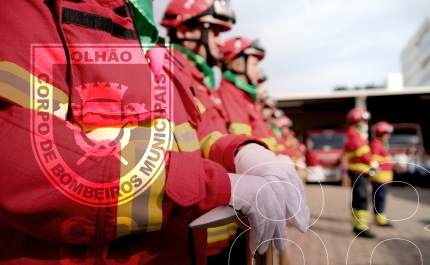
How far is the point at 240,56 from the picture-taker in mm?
4145

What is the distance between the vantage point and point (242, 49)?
413 centimetres

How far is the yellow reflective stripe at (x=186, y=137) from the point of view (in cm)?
111

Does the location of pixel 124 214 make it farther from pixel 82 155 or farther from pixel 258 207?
pixel 258 207

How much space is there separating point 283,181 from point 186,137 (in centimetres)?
35

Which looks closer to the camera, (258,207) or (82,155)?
(82,155)

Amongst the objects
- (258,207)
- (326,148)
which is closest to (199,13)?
(258,207)

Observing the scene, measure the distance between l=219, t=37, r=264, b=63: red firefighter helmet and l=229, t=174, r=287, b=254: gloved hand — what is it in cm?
330

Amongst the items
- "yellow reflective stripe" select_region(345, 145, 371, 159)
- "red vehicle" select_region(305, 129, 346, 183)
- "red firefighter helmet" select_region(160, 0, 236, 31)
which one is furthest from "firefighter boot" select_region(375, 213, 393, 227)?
"red vehicle" select_region(305, 129, 346, 183)

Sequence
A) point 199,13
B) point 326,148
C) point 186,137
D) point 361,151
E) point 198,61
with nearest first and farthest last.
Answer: point 186,137, point 198,61, point 199,13, point 361,151, point 326,148

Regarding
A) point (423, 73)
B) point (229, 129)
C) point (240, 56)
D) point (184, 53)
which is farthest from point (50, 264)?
point (423, 73)

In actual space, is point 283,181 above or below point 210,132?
below

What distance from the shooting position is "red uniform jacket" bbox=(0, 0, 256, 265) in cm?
71

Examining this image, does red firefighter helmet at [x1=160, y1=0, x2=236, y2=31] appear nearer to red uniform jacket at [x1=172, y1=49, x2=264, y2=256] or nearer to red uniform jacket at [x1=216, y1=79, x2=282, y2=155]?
red uniform jacket at [x1=172, y1=49, x2=264, y2=256]

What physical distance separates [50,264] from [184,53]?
1828mm
